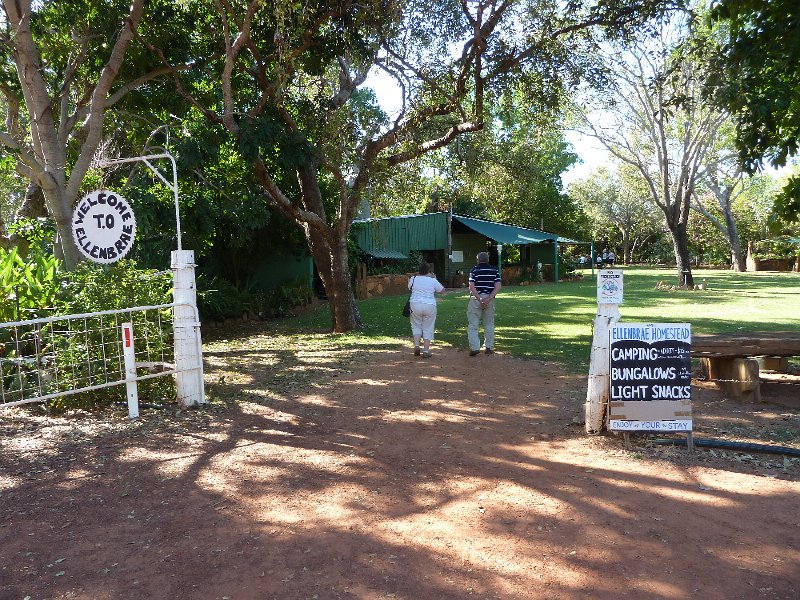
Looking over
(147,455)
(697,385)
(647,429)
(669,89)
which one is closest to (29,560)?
(147,455)

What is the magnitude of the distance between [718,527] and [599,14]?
10.1 metres

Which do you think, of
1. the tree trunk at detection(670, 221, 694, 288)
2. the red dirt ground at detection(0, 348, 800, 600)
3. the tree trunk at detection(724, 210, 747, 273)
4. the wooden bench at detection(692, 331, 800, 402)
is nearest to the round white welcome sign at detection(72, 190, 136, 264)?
the red dirt ground at detection(0, 348, 800, 600)

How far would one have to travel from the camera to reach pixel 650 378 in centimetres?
569

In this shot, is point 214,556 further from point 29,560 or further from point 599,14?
point 599,14

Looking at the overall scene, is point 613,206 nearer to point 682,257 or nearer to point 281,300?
point 682,257

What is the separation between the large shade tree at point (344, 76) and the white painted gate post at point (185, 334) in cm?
395

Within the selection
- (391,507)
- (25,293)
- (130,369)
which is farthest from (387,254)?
(391,507)

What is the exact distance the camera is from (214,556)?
384cm

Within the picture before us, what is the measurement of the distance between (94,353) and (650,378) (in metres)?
6.00

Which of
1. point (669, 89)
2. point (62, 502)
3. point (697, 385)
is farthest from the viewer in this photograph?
point (669, 89)

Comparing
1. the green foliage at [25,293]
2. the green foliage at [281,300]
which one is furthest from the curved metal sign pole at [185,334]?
the green foliage at [281,300]

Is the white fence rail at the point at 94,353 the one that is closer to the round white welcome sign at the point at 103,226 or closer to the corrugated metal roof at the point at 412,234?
the round white welcome sign at the point at 103,226

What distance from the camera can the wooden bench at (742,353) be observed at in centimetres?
720

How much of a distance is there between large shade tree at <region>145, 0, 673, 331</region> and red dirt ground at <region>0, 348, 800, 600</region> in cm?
629
